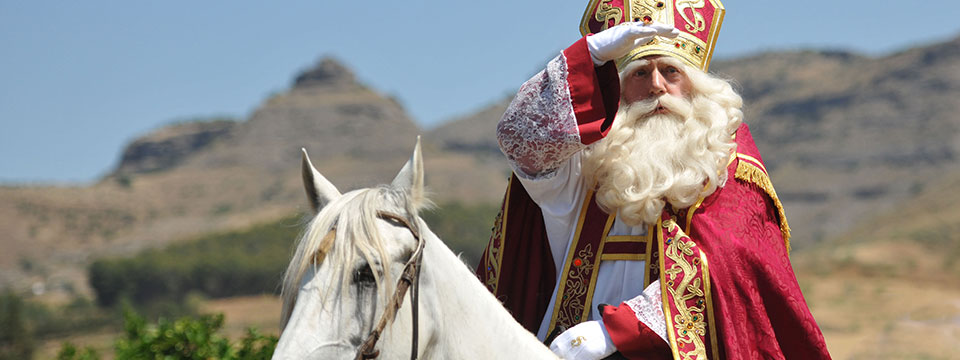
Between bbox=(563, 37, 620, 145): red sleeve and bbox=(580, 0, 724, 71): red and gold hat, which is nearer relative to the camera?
bbox=(563, 37, 620, 145): red sleeve

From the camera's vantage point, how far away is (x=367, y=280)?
2270 mm

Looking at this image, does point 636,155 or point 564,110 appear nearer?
point 564,110

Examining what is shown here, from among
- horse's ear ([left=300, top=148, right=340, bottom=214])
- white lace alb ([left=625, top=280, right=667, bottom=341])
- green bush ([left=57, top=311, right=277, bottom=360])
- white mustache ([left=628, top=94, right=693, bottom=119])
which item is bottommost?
green bush ([left=57, top=311, right=277, bottom=360])

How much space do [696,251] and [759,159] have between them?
61 centimetres

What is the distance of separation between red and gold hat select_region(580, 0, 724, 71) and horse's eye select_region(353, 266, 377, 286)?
155cm

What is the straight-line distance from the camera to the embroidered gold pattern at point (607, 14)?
356cm

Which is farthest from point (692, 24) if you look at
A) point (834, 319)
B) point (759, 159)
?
point (834, 319)

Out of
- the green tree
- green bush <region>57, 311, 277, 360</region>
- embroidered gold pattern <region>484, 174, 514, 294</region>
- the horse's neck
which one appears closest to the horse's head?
the horse's neck

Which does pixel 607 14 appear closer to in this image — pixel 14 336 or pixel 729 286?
pixel 729 286

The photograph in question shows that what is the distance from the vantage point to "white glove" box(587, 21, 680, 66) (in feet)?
9.62

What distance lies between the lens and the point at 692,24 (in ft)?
11.7

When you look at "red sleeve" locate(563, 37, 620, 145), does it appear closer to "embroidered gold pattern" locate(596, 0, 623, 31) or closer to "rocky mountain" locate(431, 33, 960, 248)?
"embroidered gold pattern" locate(596, 0, 623, 31)

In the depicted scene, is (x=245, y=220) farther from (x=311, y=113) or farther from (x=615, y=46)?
(x=615, y=46)

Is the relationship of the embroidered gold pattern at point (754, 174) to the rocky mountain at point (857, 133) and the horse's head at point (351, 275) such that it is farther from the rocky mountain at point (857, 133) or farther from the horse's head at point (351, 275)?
the rocky mountain at point (857, 133)
